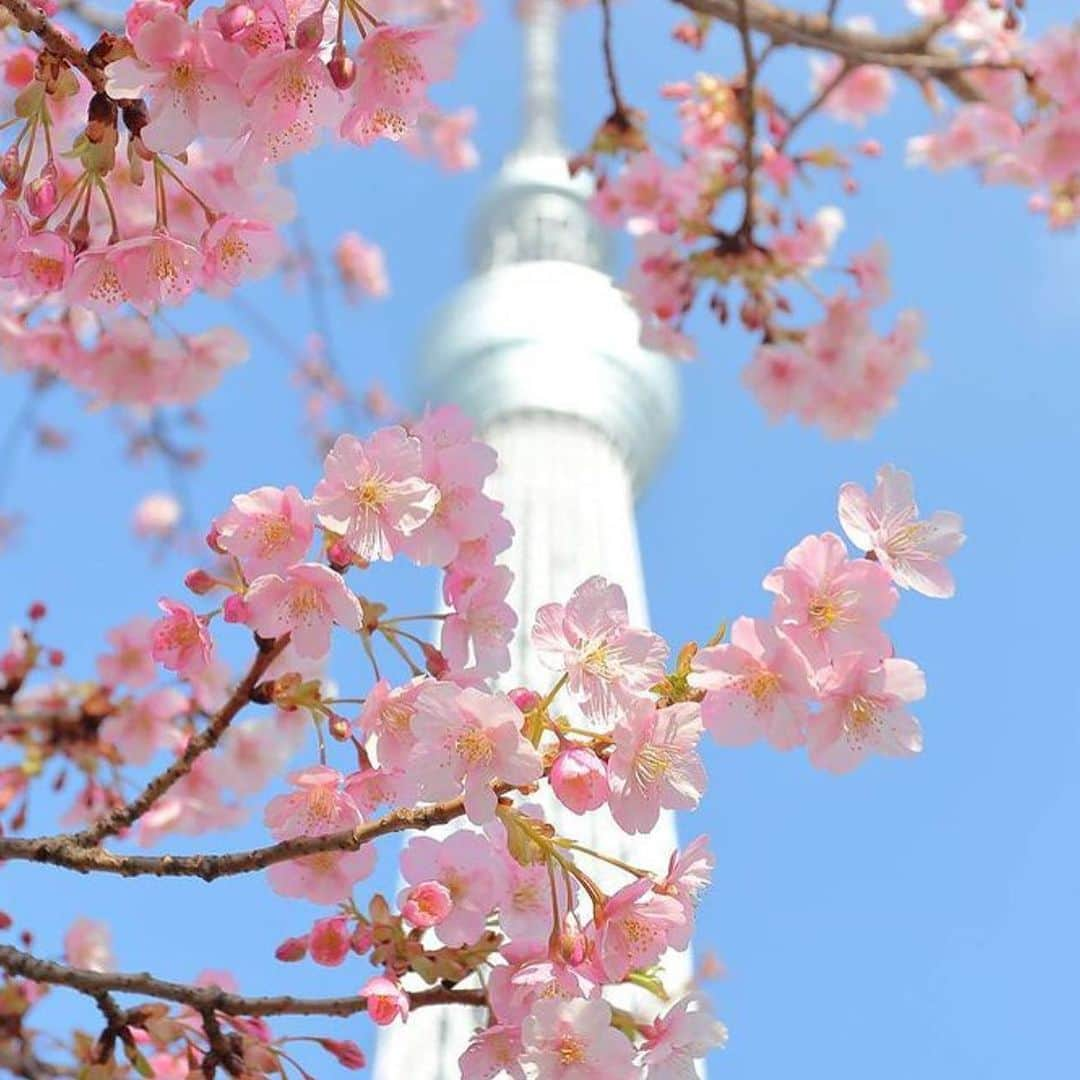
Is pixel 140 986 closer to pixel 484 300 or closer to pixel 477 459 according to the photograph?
pixel 477 459

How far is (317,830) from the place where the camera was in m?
1.17

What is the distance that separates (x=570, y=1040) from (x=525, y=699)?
25 cm

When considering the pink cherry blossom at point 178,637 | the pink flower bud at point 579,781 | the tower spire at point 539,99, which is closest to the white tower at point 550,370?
the tower spire at point 539,99

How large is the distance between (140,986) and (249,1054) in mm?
127

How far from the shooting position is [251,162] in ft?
4.00

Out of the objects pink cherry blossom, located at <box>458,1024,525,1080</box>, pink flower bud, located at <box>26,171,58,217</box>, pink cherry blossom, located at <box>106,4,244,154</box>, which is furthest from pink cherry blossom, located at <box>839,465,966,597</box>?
pink flower bud, located at <box>26,171,58,217</box>

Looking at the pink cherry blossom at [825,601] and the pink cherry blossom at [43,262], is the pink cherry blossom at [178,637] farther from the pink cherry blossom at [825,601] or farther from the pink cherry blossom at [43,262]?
the pink cherry blossom at [825,601]

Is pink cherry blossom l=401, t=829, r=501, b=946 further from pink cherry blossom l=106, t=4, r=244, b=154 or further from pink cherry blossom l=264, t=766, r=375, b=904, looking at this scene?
pink cherry blossom l=106, t=4, r=244, b=154

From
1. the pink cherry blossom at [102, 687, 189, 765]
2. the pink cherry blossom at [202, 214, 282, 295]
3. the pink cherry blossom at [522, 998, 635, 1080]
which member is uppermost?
the pink cherry blossom at [102, 687, 189, 765]

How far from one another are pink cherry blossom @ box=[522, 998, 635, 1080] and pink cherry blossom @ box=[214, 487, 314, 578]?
0.43 m

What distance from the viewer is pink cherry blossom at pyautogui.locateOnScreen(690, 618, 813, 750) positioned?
105 centimetres

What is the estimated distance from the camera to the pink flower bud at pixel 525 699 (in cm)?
104

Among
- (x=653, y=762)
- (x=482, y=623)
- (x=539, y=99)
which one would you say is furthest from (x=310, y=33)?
(x=539, y=99)

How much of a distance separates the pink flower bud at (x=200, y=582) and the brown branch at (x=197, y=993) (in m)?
0.34
